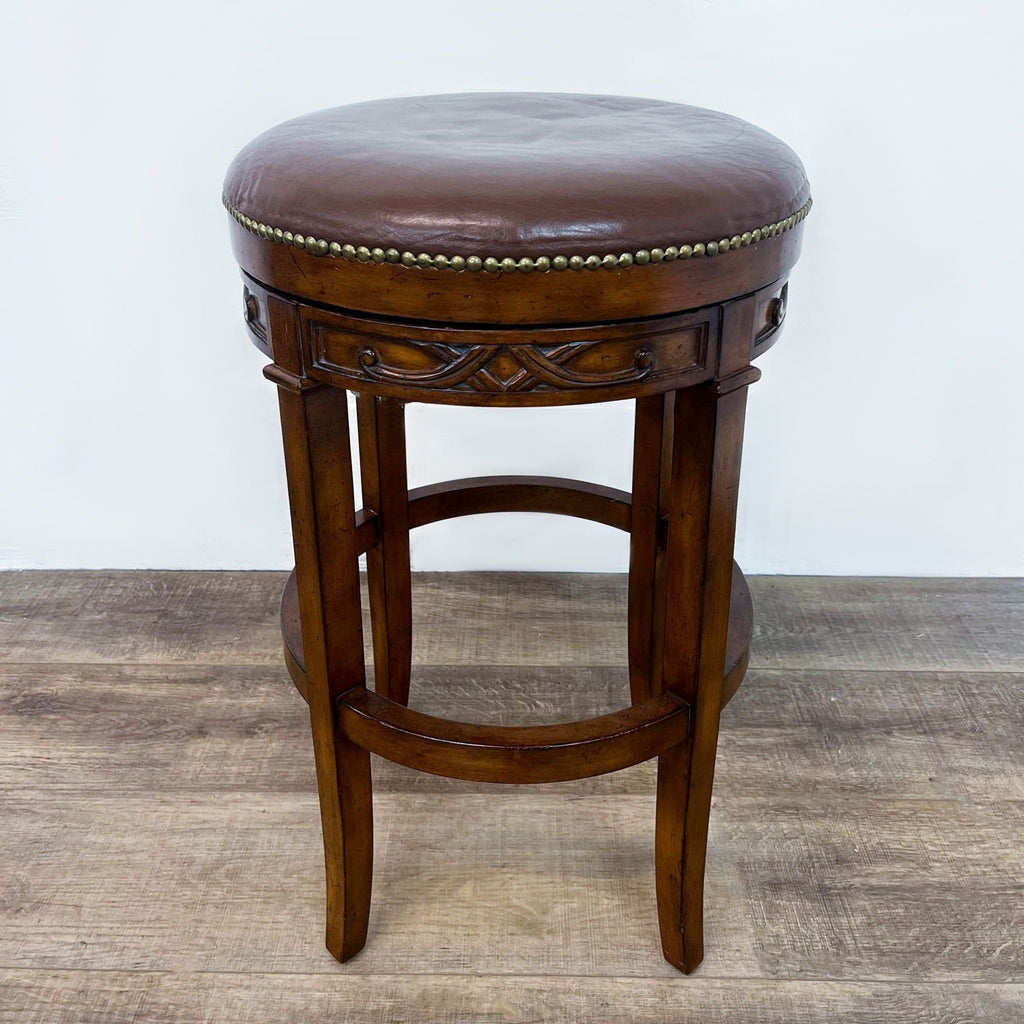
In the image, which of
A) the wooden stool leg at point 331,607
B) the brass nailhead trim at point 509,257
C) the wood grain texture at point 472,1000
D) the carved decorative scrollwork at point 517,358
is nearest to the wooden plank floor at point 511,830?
the wood grain texture at point 472,1000

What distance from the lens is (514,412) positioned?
1885mm

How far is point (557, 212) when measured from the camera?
84cm

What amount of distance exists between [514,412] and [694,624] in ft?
2.86

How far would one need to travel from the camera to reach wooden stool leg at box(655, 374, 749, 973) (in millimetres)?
994

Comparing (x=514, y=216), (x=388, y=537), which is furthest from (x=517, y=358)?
(x=388, y=537)

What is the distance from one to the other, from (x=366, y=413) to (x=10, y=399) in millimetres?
841

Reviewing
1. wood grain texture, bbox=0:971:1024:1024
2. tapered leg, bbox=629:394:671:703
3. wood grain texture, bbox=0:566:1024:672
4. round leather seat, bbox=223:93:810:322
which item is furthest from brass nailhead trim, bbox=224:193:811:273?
wood grain texture, bbox=0:566:1024:672

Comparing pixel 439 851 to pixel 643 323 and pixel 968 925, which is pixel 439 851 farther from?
pixel 643 323

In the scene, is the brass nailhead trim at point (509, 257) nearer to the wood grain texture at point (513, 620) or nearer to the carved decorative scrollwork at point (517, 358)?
the carved decorative scrollwork at point (517, 358)

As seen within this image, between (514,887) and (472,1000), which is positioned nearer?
(472,1000)

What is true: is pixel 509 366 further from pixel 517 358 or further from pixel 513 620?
pixel 513 620

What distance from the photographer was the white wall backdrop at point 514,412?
1.64 meters

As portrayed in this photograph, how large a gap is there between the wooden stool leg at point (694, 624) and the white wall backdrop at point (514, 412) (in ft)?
2.75

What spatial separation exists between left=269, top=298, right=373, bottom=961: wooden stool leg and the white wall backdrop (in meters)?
0.83
